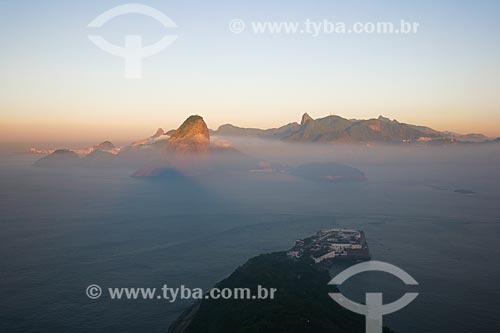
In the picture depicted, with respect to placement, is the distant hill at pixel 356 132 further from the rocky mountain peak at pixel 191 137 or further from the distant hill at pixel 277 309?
the distant hill at pixel 277 309

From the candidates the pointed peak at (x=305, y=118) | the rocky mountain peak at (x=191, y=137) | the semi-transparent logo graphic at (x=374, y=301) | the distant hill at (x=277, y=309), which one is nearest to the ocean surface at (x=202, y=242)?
the semi-transparent logo graphic at (x=374, y=301)

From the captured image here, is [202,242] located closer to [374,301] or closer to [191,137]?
[374,301]

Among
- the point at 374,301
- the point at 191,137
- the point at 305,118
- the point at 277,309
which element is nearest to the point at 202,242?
the point at 374,301

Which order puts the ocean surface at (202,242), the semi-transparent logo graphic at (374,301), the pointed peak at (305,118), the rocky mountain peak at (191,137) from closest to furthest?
the semi-transparent logo graphic at (374,301) < the ocean surface at (202,242) < the rocky mountain peak at (191,137) < the pointed peak at (305,118)

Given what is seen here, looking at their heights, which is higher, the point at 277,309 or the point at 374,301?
the point at 277,309

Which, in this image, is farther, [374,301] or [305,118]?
[305,118]

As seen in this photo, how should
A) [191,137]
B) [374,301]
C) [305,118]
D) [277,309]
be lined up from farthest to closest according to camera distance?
[305,118] → [191,137] → [374,301] → [277,309]

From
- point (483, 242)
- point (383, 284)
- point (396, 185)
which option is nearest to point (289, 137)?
point (396, 185)

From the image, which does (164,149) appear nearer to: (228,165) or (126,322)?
(228,165)

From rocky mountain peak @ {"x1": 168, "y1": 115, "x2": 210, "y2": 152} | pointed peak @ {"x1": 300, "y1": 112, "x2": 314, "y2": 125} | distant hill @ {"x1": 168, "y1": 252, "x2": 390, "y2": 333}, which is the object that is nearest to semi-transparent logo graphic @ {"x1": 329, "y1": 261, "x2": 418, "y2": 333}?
distant hill @ {"x1": 168, "y1": 252, "x2": 390, "y2": 333}
